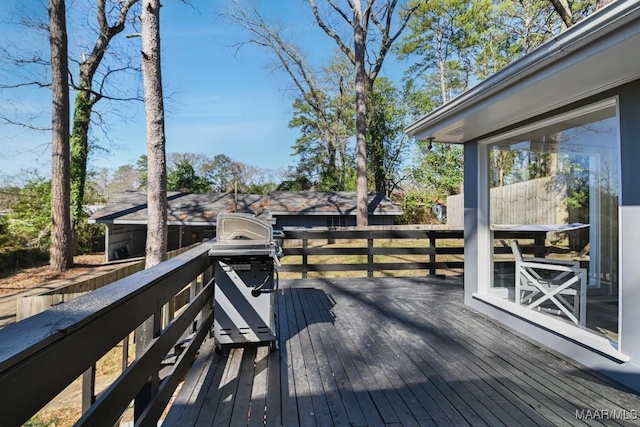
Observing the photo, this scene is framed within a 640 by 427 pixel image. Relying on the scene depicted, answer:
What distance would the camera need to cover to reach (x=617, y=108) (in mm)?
2395

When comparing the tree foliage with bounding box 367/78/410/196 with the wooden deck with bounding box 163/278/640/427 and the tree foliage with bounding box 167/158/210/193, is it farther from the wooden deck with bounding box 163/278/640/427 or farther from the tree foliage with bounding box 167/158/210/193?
the wooden deck with bounding box 163/278/640/427

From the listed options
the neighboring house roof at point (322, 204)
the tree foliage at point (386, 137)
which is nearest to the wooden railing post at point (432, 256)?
the neighboring house roof at point (322, 204)

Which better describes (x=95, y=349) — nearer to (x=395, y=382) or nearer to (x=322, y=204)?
(x=395, y=382)

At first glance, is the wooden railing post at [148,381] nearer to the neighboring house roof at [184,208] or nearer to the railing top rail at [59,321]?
the railing top rail at [59,321]

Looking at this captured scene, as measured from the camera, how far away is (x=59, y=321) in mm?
855

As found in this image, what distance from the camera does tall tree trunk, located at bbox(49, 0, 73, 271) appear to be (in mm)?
9648

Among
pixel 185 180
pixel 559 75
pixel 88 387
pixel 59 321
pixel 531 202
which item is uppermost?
pixel 185 180

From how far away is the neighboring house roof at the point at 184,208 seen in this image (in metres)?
13.0

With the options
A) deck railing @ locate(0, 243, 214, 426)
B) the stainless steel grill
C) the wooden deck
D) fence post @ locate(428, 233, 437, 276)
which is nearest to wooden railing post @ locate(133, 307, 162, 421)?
deck railing @ locate(0, 243, 214, 426)

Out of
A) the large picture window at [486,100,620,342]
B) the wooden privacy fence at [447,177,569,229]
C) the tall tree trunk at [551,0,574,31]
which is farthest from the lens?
the tall tree trunk at [551,0,574,31]

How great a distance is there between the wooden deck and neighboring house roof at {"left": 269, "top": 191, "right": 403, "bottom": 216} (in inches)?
426

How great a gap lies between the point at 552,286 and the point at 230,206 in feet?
45.2

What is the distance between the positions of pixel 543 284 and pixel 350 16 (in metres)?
14.4

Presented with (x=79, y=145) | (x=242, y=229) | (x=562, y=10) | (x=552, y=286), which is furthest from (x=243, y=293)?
(x=79, y=145)
